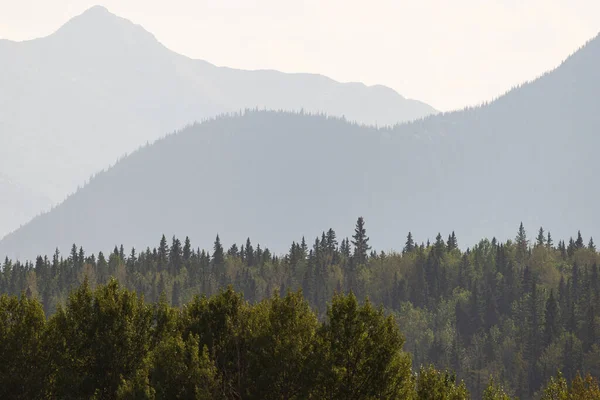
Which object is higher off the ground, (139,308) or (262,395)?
(139,308)

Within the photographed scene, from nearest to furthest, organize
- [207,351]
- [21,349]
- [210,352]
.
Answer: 1. [207,351]
2. [210,352]
3. [21,349]

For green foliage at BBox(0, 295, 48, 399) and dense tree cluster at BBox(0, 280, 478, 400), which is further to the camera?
green foliage at BBox(0, 295, 48, 399)

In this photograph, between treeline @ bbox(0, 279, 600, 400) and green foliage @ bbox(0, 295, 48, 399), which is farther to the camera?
green foliage @ bbox(0, 295, 48, 399)

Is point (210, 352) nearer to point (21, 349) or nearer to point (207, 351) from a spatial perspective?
point (207, 351)

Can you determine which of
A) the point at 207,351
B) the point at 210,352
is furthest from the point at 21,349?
the point at 207,351

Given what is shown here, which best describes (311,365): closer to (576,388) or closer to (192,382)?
(192,382)

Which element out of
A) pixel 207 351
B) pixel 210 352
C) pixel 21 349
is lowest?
pixel 207 351

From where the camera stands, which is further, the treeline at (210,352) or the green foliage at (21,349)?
the green foliage at (21,349)

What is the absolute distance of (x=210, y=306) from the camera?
68.1m

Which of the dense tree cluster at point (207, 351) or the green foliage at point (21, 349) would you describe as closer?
the dense tree cluster at point (207, 351)

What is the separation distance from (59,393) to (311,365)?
67.2ft

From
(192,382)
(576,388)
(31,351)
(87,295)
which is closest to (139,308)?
(87,295)

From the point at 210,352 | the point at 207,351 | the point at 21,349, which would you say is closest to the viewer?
the point at 207,351

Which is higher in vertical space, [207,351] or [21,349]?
[21,349]
